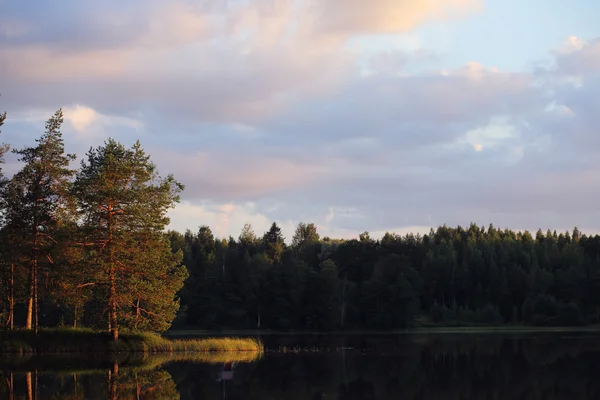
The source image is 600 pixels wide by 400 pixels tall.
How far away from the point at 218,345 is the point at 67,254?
39.2 feet

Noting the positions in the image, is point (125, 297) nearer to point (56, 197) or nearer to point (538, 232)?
point (56, 197)

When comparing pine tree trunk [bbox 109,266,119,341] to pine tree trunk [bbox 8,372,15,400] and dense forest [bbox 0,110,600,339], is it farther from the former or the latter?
pine tree trunk [bbox 8,372,15,400]

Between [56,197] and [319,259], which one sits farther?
[319,259]

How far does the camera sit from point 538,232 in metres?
144

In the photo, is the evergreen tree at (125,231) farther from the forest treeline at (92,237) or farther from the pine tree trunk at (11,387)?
the pine tree trunk at (11,387)

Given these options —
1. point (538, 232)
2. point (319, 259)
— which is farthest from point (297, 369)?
point (538, 232)

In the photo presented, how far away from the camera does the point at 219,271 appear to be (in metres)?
109

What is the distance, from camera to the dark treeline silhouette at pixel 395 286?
10044 cm

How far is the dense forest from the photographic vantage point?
49469 mm

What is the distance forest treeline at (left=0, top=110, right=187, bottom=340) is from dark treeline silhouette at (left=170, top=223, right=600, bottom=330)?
167 ft

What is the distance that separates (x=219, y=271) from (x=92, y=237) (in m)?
59.4

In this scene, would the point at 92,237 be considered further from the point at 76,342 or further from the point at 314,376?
the point at 314,376

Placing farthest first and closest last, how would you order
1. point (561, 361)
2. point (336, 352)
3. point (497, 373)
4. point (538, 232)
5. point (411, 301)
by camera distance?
point (538, 232)
point (411, 301)
point (336, 352)
point (561, 361)
point (497, 373)

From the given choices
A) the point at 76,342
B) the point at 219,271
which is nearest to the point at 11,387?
the point at 76,342
